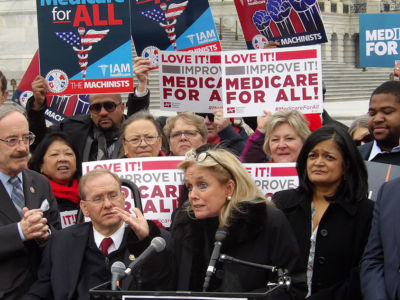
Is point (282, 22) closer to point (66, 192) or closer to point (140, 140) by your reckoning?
point (140, 140)

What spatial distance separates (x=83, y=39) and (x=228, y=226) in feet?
13.8

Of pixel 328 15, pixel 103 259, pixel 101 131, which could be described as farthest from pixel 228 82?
pixel 328 15

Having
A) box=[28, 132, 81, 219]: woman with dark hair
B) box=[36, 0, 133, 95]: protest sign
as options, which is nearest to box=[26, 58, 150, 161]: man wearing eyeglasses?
box=[36, 0, 133, 95]: protest sign

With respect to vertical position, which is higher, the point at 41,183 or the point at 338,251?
the point at 41,183

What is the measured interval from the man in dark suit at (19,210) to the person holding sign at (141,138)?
3.44 ft

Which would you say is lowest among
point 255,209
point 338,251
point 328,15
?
point 338,251

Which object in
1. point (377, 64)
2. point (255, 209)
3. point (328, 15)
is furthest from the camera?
point (328, 15)

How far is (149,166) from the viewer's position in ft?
18.4

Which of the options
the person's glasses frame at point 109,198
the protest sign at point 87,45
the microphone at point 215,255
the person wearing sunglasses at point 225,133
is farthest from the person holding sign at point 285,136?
the protest sign at point 87,45

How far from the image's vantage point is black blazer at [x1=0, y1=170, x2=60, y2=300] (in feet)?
14.3

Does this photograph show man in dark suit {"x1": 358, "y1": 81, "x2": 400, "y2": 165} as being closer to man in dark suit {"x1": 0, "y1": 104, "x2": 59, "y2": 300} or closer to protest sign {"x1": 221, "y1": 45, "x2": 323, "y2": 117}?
protest sign {"x1": 221, "y1": 45, "x2": 323, "y2": 117}

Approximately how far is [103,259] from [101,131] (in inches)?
101

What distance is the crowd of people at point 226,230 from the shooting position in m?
3.75

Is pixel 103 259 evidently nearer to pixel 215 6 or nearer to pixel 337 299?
pixel 337 299
